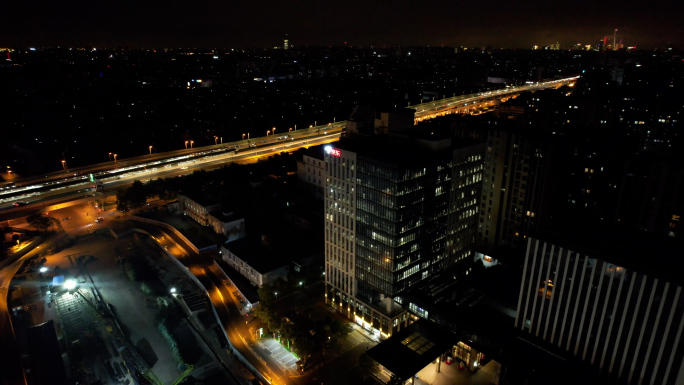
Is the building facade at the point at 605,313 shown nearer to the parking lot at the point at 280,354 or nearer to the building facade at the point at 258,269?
the parking lot at the point at 280,354

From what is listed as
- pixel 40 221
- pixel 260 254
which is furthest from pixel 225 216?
pixel 40 221

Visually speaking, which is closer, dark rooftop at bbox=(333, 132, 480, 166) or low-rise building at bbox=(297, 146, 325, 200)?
dark rooftop at bbox=(333, 132, 480, 166)

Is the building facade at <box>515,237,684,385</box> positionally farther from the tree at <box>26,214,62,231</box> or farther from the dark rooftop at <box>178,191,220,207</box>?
the tree at <box>26,214,62,231</box>

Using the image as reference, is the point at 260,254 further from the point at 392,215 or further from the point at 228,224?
the point at 392,215

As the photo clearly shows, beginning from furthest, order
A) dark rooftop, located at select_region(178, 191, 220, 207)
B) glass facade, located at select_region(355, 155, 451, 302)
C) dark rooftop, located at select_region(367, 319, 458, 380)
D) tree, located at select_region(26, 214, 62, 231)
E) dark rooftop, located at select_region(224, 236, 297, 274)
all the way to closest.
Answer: dark rooftop, located at select_region(178, 191, 220, 207)
tree, located at select_region(26, 214, 62, 231)
dark rooftop, located at select_region(224, 236, 297, 274)
glass facade, located at select_region(355, 155, 451, 302)
dark rooftop, located at select_region(367, 319, 458, 380)

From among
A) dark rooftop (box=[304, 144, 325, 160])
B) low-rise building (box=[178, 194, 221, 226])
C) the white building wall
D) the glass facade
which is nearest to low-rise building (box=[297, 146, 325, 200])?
dark rooftop (box=[304, 144, 325, 160])

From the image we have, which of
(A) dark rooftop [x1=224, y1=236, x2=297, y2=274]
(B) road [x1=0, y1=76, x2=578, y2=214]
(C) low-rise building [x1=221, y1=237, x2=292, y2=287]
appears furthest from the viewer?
(B) road [x1=0, y1=76, x2=578, y2=214]

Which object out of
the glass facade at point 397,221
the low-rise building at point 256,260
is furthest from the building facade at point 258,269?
the glass facade at point 397,221
